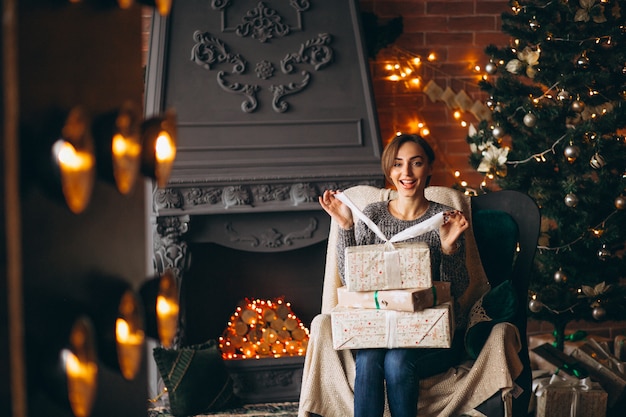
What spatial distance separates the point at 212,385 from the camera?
356 centimetres

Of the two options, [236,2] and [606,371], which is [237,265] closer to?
[236,2]

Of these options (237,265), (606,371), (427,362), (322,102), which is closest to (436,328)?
(427,362)

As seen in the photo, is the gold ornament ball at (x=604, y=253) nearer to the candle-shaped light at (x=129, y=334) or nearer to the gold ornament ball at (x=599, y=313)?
the gold ornament ball at (x=599, y=313)

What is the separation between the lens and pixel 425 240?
2742 millimetres

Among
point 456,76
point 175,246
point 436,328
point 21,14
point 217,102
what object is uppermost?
point 456,76

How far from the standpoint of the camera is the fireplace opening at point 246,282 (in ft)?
13.5

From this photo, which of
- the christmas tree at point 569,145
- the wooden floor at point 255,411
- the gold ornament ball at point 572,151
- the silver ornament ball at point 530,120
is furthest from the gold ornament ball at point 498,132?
the wooden floor at point 255,411

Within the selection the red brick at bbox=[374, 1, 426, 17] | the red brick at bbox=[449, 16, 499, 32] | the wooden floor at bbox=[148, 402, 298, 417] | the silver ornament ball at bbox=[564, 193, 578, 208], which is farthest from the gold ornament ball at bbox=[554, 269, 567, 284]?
the red brick at bbox=[374, 1, 426, 17]

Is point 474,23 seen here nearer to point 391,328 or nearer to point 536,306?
point 536,306

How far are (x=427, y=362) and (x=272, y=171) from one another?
134 centimetres

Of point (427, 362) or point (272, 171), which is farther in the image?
point (272, 171)

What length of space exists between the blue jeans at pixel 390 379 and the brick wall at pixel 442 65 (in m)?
1.82

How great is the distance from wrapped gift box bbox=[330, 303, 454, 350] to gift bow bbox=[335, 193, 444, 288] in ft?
0.37

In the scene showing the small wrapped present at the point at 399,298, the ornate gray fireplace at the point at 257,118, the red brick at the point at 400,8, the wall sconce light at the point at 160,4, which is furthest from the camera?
the red brick at the point at 400,8
